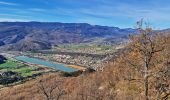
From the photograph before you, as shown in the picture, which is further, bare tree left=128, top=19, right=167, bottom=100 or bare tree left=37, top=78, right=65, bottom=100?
bare tree left=37, top=78, right=65, bottom=100

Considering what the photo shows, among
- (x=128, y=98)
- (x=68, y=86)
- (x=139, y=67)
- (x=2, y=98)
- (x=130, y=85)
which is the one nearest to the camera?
(x=139, y=67)

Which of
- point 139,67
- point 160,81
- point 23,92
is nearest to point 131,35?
point 139,67

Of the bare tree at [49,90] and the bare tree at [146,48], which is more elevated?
the bare tree at [146,48]

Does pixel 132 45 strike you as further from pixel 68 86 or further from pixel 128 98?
pixel 68 86

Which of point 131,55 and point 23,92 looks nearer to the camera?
point 131,55

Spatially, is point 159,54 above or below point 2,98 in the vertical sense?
above

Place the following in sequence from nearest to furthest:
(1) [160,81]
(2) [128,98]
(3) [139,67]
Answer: (1) [160,81], (3) [139,67], (2) [128,98]

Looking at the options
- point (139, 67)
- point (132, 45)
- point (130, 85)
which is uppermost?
→ point (132, 45)

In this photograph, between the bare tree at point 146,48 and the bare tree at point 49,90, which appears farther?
the bare tree at point 49,90

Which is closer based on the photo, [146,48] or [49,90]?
[146,48]

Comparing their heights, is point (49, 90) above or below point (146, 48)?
below

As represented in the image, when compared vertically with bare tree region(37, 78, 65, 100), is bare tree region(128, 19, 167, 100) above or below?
above
